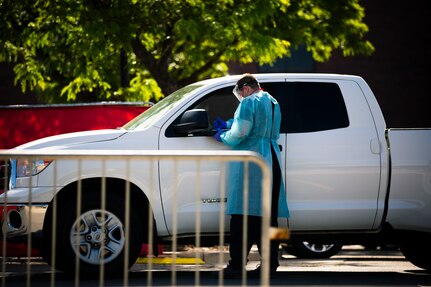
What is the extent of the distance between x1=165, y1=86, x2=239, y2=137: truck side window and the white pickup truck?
12mm

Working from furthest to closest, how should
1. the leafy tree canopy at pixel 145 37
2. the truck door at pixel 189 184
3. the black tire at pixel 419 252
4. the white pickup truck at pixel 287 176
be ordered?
1. the leafy tree canopy at pixel 145 37
2. the black tire at pixel 419 252
3. the truck door at pixel 189 184
4. the white pickup truck at pixel 287 176

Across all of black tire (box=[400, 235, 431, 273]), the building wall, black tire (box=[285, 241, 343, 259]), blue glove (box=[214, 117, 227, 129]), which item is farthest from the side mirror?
the building wall

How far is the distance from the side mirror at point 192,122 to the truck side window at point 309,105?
2.74ft

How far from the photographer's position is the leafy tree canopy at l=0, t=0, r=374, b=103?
16594mm

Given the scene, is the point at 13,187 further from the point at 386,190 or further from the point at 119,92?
the point at 119,92

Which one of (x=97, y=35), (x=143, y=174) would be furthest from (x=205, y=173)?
(x=97, y=35)

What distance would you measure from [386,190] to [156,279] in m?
2.38

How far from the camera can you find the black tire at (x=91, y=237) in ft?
28.8

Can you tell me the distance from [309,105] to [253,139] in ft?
3.18

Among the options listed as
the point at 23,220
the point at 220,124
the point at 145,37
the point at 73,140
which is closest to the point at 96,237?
the point at 23,220

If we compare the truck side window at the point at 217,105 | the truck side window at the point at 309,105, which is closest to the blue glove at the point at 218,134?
the truck side window at the point at 217,105

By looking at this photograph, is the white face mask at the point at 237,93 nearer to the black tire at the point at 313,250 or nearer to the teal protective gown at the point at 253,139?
the teal protective gown at the point at 253,139

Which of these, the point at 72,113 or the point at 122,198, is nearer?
the point at 122,198

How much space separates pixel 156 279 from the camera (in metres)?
9.24
